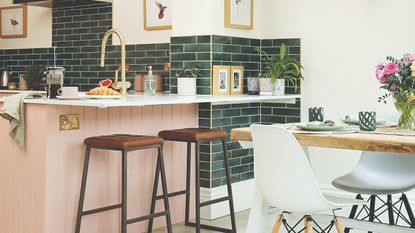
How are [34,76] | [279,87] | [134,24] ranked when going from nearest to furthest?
[279,87], [134,24], [34,76]

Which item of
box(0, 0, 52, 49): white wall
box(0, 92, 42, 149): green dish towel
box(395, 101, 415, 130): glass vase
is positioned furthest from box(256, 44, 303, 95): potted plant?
box(0, 0, 52, 49): white wall

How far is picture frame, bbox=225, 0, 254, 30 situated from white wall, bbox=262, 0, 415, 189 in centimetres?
23

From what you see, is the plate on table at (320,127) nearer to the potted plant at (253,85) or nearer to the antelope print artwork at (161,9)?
the potted plant at (253,85)

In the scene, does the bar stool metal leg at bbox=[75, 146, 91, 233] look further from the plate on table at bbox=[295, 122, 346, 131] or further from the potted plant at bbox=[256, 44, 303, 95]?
the potted plant at bbox=[256, 44, 303, 95]

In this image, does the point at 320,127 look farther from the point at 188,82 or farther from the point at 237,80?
the point at 237,80

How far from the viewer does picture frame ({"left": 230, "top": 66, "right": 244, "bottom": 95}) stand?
16.6ft

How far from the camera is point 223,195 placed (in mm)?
4996

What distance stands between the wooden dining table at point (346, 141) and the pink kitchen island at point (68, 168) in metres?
1.00

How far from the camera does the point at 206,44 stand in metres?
4.87

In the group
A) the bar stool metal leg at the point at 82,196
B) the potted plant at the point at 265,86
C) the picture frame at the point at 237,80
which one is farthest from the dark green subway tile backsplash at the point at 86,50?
the bar stool metal leg at the point at 82,196

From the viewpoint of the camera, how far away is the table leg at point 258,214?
3199 mm

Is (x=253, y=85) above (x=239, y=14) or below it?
below

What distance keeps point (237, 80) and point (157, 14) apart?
1.01m

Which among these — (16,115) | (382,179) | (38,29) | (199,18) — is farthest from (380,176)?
(38,29)
